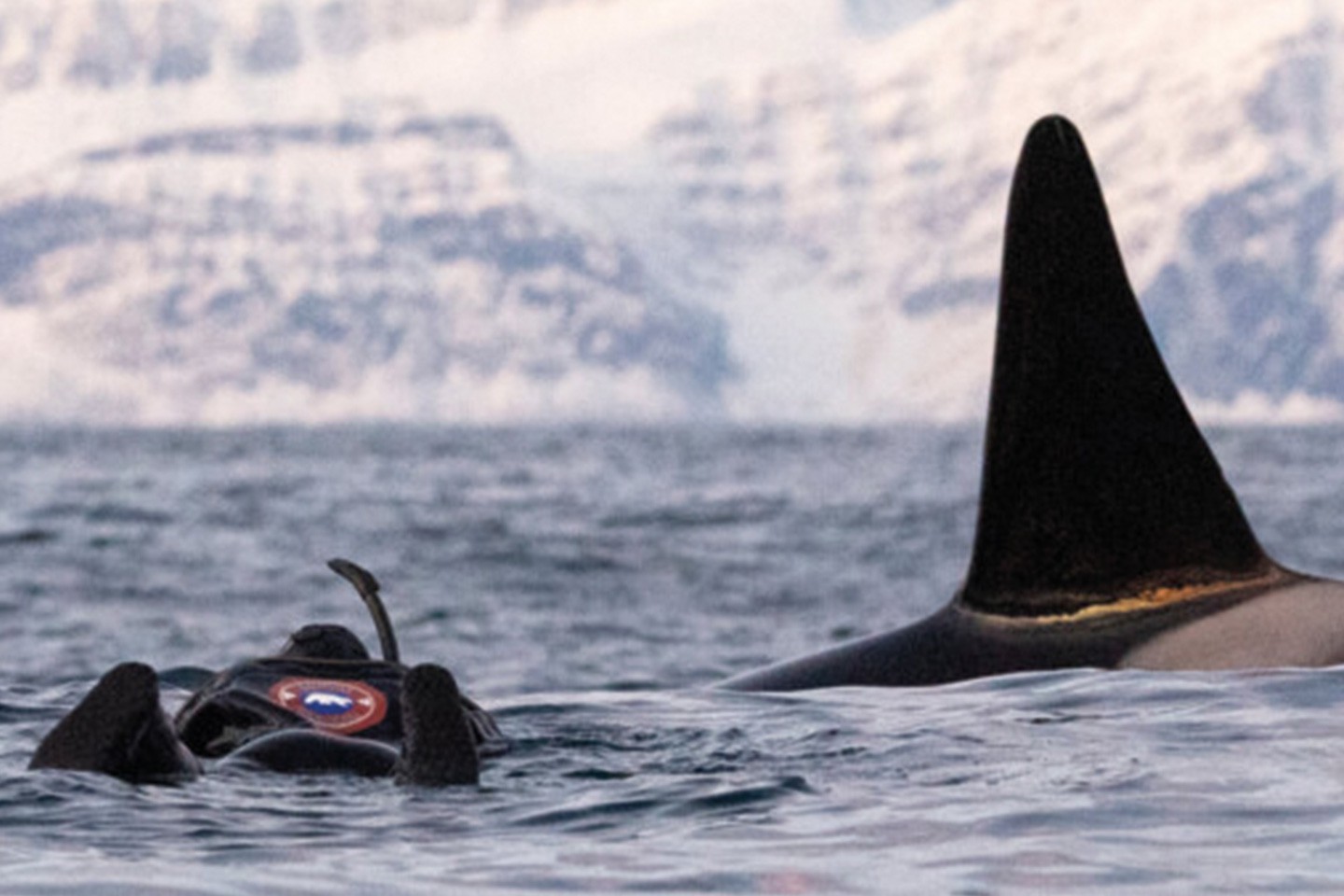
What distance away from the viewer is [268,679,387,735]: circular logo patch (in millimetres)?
8336

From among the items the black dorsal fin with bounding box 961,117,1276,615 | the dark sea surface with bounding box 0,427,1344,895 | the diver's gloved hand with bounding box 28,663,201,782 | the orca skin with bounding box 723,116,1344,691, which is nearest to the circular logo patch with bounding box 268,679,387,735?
the dark sea surface with bounding box 0,427,1344,895

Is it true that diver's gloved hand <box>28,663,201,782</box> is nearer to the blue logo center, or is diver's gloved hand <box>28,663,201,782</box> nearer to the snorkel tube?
the blue logo center

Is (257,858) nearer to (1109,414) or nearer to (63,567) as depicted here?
(1109,414)

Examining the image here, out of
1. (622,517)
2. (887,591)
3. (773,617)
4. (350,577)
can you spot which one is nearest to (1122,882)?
(350,577)

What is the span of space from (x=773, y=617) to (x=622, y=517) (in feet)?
76.3

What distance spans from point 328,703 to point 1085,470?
309 cm

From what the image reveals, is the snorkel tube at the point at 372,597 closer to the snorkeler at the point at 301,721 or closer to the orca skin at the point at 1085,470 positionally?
the snorkeler at the point at 301,721

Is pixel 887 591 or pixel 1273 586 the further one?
pixel 887 591

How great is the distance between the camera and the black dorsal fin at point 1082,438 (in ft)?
32.6

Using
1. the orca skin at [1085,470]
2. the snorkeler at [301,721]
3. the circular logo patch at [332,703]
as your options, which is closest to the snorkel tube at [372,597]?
the snorkeler at [301,721]

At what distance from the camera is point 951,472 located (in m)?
81.2

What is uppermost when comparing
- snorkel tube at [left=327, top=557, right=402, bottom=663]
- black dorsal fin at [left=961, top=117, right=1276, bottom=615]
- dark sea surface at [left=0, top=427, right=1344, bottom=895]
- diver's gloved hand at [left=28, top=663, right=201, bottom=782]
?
black dorsal fin at [left=961, top=117, right=1276, bottom=615]

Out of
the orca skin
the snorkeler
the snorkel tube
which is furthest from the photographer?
the orca skin

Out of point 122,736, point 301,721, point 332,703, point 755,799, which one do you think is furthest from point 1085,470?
point 122,736
